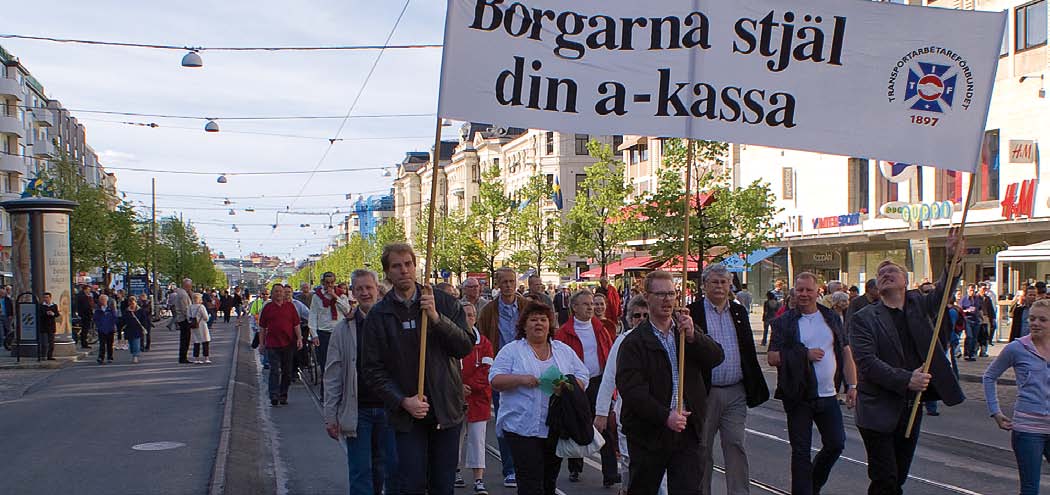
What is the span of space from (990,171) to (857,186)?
724 centimetres

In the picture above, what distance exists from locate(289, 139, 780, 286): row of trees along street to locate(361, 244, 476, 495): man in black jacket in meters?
19.9

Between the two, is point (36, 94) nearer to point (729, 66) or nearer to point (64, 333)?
point (64, 333)

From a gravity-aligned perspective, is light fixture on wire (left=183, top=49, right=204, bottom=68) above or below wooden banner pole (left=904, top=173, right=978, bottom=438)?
above

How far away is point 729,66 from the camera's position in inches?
252

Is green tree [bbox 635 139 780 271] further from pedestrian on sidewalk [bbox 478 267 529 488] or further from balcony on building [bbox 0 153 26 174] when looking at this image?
balcony on building [bbox 0 153 26 174]

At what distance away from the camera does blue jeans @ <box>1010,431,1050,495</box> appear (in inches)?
260

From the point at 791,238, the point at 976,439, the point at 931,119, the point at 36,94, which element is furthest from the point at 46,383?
the point at 36,94

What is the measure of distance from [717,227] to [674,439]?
2500 cm

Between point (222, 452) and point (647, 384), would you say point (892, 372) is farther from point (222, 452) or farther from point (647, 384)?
point (222, 452)

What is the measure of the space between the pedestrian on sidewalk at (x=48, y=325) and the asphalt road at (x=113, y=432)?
2547 millimetres

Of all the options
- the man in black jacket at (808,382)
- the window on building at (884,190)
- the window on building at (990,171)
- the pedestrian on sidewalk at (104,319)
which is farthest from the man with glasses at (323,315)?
the window on building at (884,190)

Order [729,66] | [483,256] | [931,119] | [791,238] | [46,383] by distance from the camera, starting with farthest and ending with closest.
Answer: [483,256] → [791,238] → [46,383] → [931,119] → [729,66]

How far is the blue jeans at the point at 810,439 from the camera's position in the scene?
24.8 feet

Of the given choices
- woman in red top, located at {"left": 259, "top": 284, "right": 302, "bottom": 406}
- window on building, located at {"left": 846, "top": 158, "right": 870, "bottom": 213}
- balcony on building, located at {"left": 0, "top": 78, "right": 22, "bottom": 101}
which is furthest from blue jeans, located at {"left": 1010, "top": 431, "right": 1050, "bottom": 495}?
balcony on building, located at {"left": 0, "top": 78, "right": 22, "bottom": 101}
